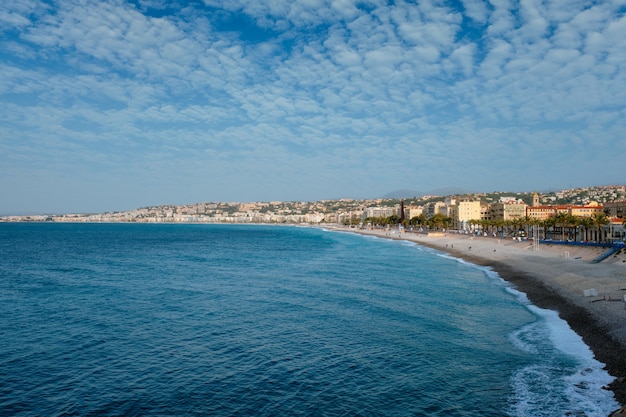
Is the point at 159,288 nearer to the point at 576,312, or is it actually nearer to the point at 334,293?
the point at 334,293

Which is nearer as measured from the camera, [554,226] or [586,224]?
[586,224]

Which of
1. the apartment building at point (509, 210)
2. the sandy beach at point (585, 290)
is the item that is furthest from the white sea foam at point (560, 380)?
the apartment building at point (509, 210)

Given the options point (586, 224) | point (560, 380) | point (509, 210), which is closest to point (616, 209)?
point (509, 210)

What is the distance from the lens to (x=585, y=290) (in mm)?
25734

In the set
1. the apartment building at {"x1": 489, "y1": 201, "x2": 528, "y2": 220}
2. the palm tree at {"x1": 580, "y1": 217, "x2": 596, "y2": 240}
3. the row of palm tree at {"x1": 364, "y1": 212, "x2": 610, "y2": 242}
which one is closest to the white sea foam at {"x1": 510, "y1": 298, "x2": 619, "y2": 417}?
the palm tree at {"x1": 580, "y1": 217, "x2": 596, "y2": 240}

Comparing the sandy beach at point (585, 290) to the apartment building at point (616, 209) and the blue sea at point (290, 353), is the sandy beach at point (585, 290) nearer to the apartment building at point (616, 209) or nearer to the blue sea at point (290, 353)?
the blue sea at point (290, 353)

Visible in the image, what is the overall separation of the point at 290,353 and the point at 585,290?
18.2m

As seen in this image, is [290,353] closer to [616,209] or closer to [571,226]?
[571,226]

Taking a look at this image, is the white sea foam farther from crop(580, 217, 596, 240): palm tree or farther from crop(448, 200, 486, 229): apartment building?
crop(448, 200, 486, 229): apartment building

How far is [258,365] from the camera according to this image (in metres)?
16.0

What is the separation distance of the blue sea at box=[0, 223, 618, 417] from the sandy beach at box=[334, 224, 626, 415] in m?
0.67

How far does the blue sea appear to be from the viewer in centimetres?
1291

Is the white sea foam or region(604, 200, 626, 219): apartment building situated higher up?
region(604, 200, 626, 219): apartment building

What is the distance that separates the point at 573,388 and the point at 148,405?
40.9 feet
